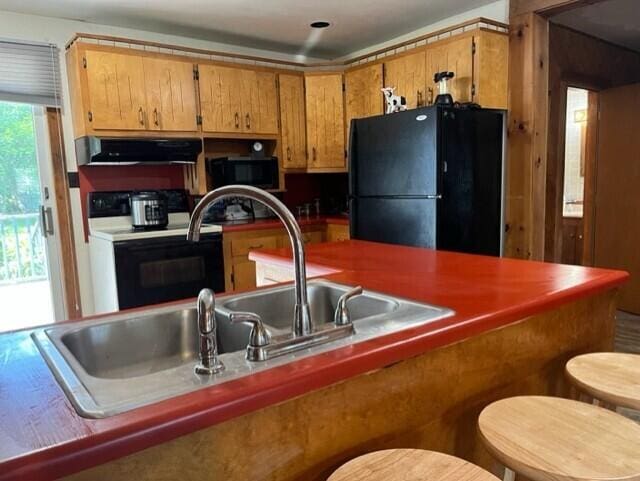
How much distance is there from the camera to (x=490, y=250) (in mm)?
3057

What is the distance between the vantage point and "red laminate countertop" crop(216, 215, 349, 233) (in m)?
3.50

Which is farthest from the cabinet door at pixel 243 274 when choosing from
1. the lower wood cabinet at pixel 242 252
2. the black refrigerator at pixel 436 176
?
the black refrigerator at pixel 436 176

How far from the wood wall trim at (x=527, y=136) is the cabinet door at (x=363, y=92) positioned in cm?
100

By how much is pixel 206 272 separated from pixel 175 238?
0.32 m

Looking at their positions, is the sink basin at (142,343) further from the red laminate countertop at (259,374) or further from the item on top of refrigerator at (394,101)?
the item on top of refrigerator at (394,101)

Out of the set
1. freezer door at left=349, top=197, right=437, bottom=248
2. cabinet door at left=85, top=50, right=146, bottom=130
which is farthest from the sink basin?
cabinet door at left=85, top=50, right=146, bottom=130

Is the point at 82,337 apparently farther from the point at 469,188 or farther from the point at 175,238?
the point at 469,188

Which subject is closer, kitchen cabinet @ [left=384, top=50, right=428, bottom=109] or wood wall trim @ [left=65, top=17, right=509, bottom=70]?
wood wall trim @ [left=65, top=17, right=509, bottom=70]

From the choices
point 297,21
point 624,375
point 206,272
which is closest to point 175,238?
point 206,272

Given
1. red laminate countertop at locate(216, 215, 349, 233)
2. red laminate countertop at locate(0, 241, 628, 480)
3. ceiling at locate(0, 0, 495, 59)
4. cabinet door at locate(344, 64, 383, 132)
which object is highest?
ceiling at locate(0, 0, 495, 59)

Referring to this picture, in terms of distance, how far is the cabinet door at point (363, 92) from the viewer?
372cm

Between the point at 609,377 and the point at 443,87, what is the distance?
2.29 m

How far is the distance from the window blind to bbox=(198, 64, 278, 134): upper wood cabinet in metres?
0.98

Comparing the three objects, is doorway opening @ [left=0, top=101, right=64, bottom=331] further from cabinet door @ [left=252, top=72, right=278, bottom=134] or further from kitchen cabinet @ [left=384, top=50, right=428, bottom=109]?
kitchen cabinet @ [left=384, top=50, right=428, bottom=109]
